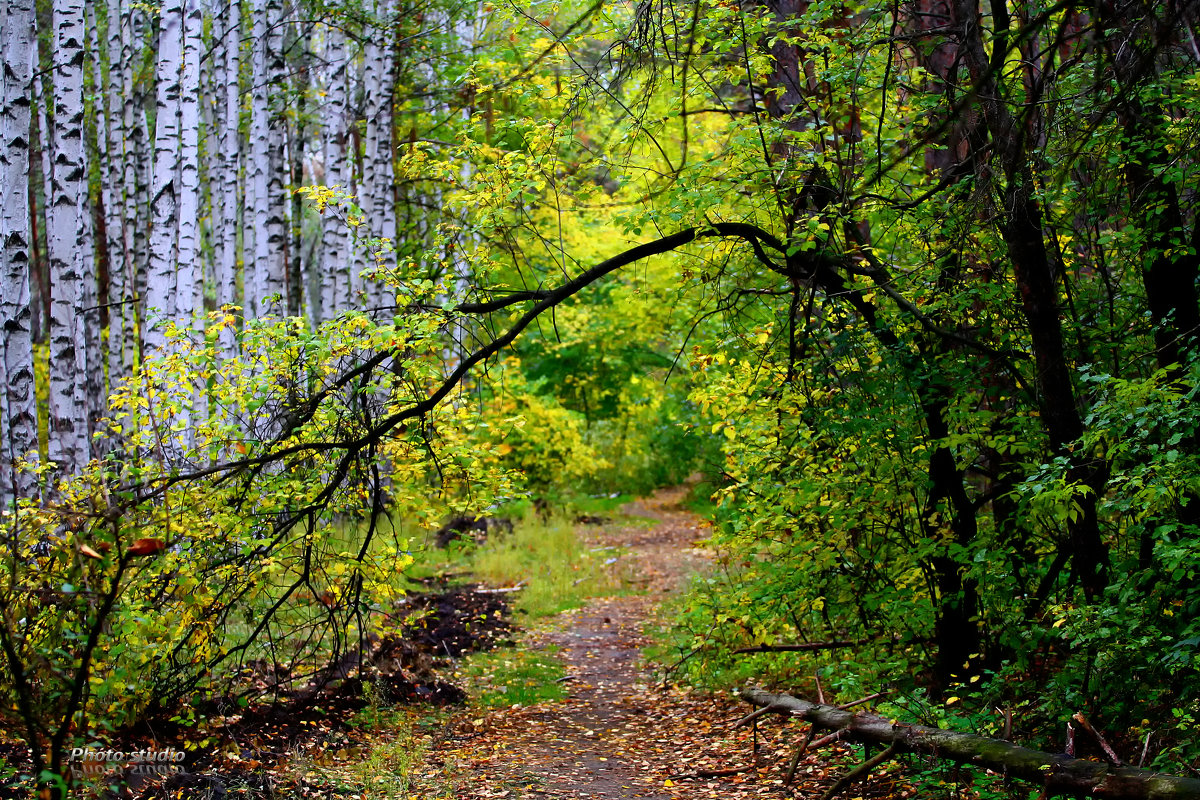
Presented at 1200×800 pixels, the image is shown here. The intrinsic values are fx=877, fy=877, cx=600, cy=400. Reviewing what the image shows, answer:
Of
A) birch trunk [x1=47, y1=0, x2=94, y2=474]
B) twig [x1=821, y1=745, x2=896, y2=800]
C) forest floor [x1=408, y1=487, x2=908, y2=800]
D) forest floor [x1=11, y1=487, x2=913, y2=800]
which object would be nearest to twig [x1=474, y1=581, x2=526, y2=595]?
forest floor [x1=11, y1=487, x2=913, y2=800]

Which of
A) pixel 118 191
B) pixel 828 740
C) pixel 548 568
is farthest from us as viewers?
pixel 118 191

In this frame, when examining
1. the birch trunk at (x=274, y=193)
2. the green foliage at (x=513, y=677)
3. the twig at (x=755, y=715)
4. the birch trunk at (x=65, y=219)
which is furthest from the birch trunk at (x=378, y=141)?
the twig at (x=755, y=715)

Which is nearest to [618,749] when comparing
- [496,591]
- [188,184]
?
[496,591]

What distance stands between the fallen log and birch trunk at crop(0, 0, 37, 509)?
686 centimetres

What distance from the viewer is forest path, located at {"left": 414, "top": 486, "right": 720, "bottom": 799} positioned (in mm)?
5852

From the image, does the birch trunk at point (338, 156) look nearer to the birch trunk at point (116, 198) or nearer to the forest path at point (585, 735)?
the birch trunk at point (116, 198)

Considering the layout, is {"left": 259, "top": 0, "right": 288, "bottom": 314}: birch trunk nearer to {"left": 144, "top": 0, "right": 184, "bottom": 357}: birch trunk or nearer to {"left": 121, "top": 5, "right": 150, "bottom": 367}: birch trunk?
{"left": 144, "top": 0, "right": 184, "bottom": 357}: birch trunk

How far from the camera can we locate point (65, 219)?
27.1 ft

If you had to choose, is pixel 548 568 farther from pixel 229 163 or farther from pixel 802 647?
pixel 802 647

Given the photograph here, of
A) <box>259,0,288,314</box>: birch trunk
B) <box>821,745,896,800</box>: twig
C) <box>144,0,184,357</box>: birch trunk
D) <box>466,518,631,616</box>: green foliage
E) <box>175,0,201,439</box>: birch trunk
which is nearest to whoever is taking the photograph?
<box>821,745,896,800</box>: twig

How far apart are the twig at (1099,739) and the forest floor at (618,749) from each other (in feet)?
3.80

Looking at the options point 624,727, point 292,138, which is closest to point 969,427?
point 624,727

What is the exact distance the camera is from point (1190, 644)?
3.98 m

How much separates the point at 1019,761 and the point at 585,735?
145 inches
